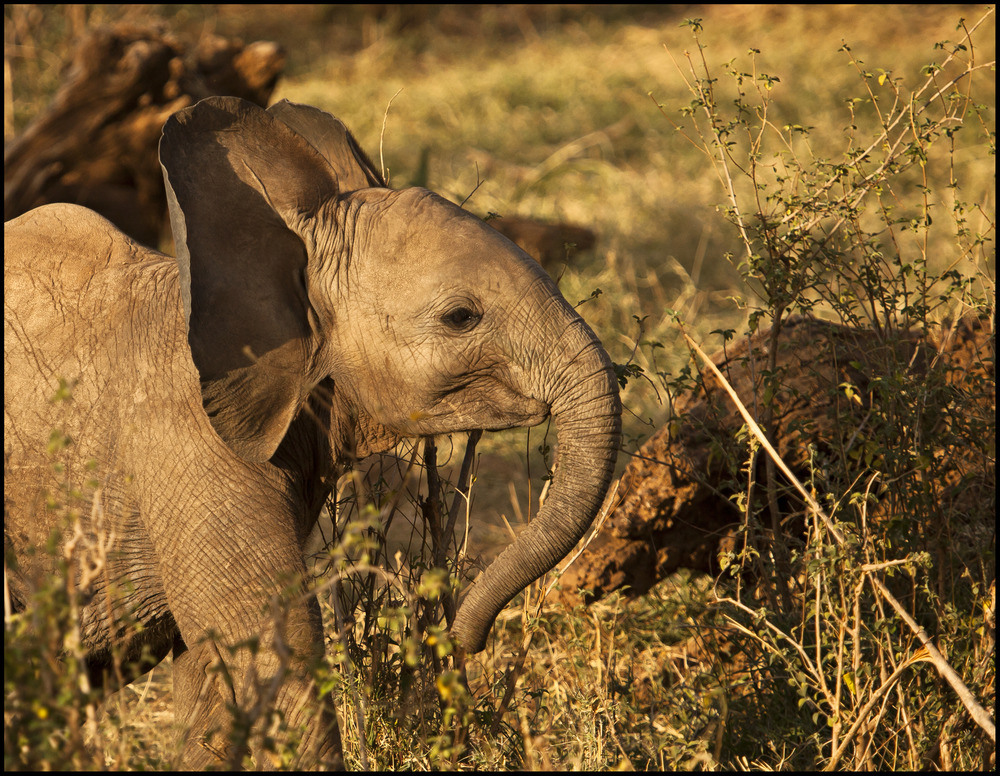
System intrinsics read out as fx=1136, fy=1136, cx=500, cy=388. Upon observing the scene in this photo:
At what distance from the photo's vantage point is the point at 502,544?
237 inches

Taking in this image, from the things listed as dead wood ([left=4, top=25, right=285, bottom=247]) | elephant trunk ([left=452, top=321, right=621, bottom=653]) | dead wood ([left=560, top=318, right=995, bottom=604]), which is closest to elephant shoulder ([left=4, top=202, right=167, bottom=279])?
elephant trunk ([left=452, top=321, right=621, bottom=653])

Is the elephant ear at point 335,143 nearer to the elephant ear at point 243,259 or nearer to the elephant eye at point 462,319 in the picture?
the elephant ear at point 243,259

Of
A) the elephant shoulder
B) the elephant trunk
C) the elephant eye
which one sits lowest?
the elephant trunk

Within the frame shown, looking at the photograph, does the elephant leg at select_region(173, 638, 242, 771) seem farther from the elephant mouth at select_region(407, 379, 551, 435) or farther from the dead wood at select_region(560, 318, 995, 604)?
the dead wood at select_region(560, 318, 995, 604)

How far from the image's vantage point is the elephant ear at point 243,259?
3.03 m

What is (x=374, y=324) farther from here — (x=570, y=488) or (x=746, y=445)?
(x=746, y=445)

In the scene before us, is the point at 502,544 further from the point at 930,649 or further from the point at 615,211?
the point at 615,211

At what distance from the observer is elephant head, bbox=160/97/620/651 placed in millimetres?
2994

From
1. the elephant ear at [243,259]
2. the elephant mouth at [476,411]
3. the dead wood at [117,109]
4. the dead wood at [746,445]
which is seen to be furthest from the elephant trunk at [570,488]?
the dead wood at [117,109]

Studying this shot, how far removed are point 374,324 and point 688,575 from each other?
246cm

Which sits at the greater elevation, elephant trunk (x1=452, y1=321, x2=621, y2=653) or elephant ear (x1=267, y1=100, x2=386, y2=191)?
elephant ear (x1=267, y1=100, x2=386, y2=191)

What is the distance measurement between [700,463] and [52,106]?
18.1 ft

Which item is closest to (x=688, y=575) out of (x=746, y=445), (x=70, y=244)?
(x=746, y=445)

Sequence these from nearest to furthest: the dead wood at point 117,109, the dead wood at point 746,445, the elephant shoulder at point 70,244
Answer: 1. the elephant shoulder at point 70,244
2. the dead wood at point 746,445
3. the dead wood at point 117,109
